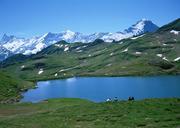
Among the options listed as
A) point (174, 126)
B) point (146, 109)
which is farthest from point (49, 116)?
point (174, 126)

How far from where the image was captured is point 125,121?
42688mm

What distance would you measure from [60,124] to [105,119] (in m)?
6.16

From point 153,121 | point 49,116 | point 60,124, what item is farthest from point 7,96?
point 153,121

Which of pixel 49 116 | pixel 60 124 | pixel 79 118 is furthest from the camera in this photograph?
pixel 49 116

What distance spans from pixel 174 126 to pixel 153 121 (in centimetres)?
437

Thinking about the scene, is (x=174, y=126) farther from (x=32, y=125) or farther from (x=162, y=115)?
(x=32, y=125)

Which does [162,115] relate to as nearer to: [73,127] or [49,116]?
[73,127]

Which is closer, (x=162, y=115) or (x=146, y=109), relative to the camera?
(x=162, y=115)

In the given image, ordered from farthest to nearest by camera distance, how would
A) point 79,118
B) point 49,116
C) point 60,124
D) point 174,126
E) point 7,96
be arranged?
1. point 7,96
2. point 49,116
3. point 79,118
4. point 60,124
5. point 174,126

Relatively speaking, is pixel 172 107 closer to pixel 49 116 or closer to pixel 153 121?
pixel 153 121

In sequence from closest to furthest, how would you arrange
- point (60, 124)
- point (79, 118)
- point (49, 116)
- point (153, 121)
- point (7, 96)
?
1. point (153, 121)
2. point (60, 124)
3. point (79, 118)
4. point (49, 116)
5. point (7, 96)

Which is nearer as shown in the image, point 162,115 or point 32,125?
point 162,115

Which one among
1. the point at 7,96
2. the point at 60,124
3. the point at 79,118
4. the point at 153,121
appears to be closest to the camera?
the point at 153,121

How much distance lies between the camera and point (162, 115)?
4341 cm
